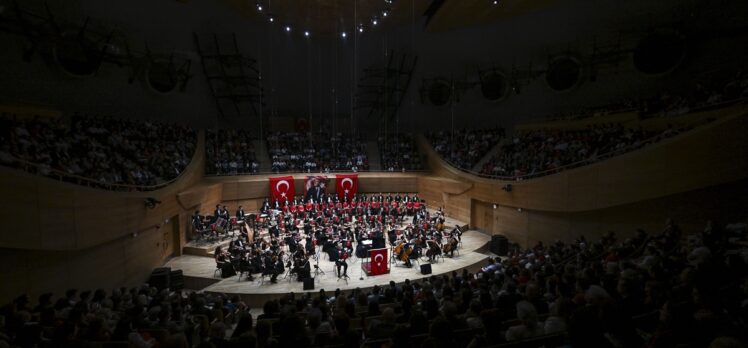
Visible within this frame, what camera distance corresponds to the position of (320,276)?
1256cm

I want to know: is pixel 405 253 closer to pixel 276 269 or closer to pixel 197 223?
pixel 276 269

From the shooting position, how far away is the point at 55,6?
49.4ft

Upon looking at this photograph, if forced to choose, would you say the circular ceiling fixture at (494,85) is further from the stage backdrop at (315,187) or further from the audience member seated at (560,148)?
the stage backdrop at (315,187)

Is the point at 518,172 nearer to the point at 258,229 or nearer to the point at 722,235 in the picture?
the point at 722,235

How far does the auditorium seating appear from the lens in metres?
3.50

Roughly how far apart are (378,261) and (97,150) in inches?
399

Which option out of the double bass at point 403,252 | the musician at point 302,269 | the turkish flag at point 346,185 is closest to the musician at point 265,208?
the turkish flag at point 346,185

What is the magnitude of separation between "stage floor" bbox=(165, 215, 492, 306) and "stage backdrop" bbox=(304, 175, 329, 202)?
635 centimetres

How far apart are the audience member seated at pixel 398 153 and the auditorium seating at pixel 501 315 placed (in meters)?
15.5

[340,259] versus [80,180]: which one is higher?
[80,180]

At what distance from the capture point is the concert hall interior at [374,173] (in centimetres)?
543

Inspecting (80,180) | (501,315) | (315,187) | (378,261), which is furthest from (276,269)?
(315,187)

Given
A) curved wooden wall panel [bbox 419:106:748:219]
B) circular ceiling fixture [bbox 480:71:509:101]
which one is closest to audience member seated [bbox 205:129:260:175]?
curved wooden wall panel [bbox 419:106:748:219]

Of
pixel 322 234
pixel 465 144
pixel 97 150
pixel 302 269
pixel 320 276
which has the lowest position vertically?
pixel 320 276
